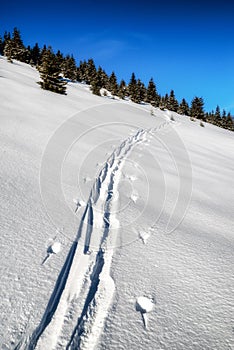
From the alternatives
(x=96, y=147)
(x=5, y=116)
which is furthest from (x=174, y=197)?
(x=5, y=116)

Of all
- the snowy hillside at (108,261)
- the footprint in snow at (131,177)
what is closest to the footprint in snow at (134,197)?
the snowy hillside at (108,261)

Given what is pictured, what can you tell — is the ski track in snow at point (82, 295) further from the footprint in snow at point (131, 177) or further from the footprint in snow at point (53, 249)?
the footprint in snow at point (131, 177)

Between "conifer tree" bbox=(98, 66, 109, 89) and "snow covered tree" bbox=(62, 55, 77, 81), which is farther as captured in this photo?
"conifer tree" bbox=(98, 66, 109, 89)

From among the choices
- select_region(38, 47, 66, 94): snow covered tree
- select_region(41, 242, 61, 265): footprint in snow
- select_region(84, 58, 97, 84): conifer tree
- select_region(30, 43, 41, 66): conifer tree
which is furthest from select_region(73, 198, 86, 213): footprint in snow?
select_region(30, 43, 41, 66): conifer tree

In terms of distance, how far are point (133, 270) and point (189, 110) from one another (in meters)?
60.2

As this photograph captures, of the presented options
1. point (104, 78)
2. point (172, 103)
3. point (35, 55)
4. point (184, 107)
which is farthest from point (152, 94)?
point (35, 55)

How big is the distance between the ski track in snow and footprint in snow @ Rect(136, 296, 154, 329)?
0.27m

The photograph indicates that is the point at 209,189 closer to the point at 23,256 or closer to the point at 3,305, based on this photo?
the point at 23,256

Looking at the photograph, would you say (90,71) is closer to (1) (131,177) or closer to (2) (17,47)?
(2) (17,47)

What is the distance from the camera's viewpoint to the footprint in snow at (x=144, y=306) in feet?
6.25

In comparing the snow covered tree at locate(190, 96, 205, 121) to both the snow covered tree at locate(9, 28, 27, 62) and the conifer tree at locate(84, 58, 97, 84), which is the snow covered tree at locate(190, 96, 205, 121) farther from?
the snow covered tree at locate(9, 28, 27, 62)

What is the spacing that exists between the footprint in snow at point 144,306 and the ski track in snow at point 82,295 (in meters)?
0.27

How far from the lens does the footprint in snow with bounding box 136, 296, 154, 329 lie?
191 centimetres

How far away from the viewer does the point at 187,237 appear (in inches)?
132
